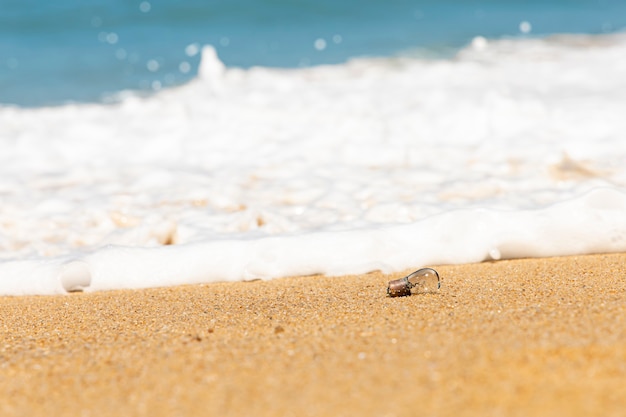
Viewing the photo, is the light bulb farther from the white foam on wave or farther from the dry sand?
the white foam on wave

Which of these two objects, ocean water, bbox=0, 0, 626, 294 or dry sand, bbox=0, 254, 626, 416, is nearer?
dry sand, bbox=0, 254, 626, 416

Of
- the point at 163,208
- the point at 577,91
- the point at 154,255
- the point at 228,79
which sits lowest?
the point at 154,255

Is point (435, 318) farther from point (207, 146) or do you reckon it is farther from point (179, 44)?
point (179, 44)

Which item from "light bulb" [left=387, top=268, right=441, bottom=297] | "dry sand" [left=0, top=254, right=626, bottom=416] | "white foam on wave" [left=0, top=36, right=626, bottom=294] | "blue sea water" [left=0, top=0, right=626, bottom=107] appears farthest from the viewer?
"blue sea water" [left=0, top=0, right=626, bottom=107]

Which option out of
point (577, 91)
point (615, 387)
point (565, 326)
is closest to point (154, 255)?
point (565, 326)

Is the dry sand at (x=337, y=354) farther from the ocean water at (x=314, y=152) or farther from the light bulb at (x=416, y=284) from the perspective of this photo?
the ocean water at (x=314, y=152)

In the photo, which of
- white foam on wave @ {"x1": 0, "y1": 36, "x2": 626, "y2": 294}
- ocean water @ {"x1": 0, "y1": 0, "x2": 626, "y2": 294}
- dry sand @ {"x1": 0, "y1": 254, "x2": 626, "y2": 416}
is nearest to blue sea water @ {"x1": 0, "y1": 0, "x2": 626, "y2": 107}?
ocean water @ {"x1": 0, "y1": 0, "x2": 626, "y2": 294}
